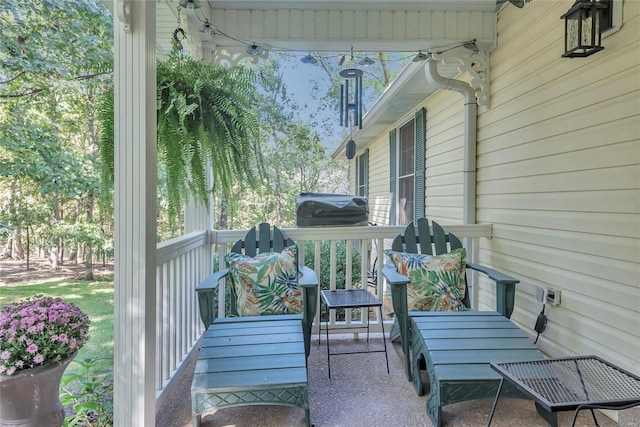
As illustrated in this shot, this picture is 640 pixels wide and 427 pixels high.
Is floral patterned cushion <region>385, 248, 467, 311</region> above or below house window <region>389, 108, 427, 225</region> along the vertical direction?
below

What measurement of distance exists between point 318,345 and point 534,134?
2373 mm

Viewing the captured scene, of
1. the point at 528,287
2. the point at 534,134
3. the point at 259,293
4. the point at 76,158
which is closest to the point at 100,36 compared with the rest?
the point at 76,158

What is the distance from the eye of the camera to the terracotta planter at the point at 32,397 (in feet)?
4.68

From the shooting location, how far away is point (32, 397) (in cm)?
147

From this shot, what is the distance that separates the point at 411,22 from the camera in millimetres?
3162

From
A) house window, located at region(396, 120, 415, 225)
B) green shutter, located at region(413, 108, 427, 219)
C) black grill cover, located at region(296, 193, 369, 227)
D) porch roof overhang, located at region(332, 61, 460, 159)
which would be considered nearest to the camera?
black grill cover, located at region(296, 193, 369, 227)

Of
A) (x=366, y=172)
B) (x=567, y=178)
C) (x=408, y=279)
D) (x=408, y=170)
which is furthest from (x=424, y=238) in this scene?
(x=366, y=172)

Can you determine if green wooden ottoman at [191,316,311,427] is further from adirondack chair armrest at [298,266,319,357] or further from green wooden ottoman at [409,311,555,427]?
green wooden ottoman at [409,311,555,427]

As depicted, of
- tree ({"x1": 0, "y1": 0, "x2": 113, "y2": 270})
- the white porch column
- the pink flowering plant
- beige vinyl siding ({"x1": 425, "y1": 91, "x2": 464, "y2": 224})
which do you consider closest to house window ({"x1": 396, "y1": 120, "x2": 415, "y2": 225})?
beige vinyl siding ({"x1": 425, "y1": 91, "x2": 464, "y2": 224})

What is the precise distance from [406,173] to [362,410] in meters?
4.62

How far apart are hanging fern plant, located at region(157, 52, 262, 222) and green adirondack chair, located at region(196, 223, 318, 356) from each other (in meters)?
0.59

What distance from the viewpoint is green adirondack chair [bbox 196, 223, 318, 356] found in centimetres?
218

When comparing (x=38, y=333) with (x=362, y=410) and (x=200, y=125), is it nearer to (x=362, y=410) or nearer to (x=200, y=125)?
(x=200, y=125)

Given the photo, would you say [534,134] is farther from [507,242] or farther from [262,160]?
[262,160]
